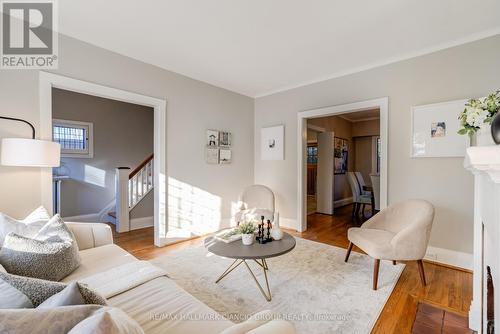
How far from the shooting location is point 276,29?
2.43 m

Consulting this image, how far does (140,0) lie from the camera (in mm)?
2002

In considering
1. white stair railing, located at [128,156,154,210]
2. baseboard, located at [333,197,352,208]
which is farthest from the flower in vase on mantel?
baseboard, located at [333,197,352,208]

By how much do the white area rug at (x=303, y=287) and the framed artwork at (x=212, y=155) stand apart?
1520mm

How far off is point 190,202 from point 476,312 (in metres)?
3.34

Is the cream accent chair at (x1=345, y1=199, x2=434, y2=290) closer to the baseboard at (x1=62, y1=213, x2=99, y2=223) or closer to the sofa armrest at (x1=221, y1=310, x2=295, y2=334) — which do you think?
the sofa armrest at (x1=221, y1=310, x2=295, y2=334)

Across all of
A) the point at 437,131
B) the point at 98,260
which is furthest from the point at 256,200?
the point at 437,131

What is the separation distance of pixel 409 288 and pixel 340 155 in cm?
451

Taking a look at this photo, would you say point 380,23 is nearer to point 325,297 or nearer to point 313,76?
point 313,76

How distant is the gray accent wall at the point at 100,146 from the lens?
441 centimetres

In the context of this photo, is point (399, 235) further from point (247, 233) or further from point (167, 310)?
point (167, 310)

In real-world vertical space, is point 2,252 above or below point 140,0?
below

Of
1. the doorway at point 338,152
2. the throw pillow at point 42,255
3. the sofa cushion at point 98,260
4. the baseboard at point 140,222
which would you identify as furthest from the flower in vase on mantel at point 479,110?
the baseboard at point 140,222

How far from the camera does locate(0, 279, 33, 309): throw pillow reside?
768mm

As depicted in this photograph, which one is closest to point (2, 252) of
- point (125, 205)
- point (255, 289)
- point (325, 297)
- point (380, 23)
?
point (255, 289)
